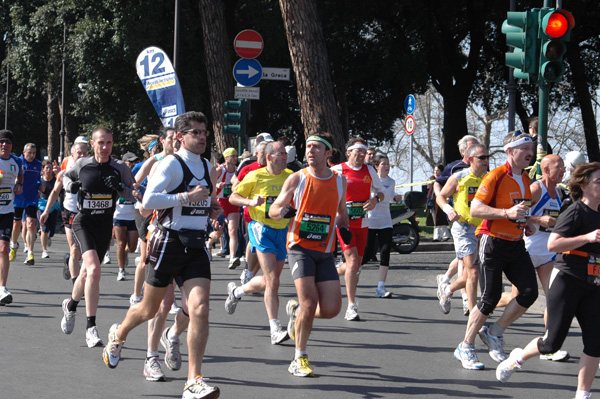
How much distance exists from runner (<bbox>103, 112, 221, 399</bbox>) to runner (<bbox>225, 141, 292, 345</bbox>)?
Answer: 153 cm

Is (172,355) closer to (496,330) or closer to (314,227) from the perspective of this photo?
(314,227)

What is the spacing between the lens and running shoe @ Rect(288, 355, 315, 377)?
6852 millimetres

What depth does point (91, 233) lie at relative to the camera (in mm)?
8352

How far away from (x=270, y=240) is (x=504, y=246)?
94.8 inches

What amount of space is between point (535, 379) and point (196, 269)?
2759mm

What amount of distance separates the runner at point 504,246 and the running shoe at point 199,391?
2520mm

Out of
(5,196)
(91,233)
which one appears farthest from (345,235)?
(5,196)

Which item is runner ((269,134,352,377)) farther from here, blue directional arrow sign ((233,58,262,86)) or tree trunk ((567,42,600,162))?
tree trunk ((567,42,600,162))

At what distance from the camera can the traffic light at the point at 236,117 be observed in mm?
17422

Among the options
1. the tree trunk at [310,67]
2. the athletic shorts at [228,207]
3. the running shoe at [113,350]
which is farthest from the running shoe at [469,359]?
the tree trunk at [310,67]

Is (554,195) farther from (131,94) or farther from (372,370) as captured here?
(131,94)

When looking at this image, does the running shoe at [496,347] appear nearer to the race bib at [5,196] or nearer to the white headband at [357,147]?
the white headband at [357,147]

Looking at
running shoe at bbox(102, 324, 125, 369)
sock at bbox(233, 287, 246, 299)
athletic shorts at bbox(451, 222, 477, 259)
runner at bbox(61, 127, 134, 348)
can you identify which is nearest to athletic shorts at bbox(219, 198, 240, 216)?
sock at bbox(233, 287, 246, 299)

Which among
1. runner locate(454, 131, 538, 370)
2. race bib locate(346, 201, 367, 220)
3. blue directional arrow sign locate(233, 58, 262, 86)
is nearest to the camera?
runner locate(454, 131, 538, 370)
